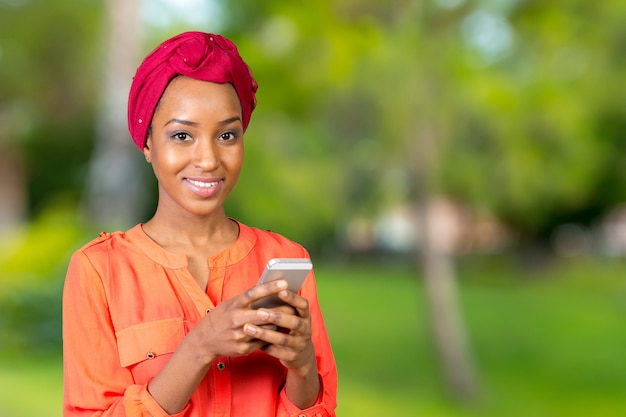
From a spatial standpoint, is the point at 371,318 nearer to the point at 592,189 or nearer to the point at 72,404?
the point at 592,189

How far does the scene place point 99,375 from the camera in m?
0.99

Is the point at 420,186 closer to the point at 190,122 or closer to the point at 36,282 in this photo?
the point at 36,282

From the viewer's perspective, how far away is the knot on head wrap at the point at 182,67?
3.34 feet

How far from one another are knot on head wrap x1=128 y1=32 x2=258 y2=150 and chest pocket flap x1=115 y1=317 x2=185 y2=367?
258 millimetres

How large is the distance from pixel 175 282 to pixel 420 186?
4.56 m

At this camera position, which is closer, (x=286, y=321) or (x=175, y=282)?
(x=286, y=321)

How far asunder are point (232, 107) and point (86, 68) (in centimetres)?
525

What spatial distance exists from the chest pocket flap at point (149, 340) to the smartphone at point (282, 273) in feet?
0.56

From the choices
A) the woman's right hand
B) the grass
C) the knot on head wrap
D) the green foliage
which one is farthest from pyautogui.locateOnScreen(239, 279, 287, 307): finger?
the green foliage

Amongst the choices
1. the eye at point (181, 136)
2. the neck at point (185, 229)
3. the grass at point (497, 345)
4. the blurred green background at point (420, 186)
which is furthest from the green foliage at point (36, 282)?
the eye at point (181, 136)

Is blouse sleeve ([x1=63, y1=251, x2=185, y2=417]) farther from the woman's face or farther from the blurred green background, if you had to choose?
the blurred green background

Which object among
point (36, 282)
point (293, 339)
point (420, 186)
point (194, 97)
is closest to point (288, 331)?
point (293, 339)

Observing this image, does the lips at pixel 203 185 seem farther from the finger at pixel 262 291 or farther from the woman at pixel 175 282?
the finger at pixel 262 291

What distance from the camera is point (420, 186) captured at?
217 inches
